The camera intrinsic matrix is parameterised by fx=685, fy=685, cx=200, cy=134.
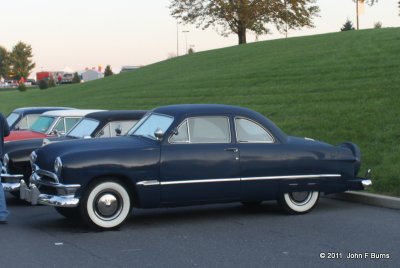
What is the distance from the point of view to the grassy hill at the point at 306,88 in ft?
45.6

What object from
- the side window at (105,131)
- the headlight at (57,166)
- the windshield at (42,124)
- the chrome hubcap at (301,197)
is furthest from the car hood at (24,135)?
the chrome hubcap at (301,197)

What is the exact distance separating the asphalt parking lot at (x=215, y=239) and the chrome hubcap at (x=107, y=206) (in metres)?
0.23

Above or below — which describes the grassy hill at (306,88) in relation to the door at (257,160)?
above

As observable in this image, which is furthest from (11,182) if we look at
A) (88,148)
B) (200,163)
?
(200,163)

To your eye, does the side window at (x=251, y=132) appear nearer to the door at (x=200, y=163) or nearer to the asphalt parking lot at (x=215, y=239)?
the door at (x=200, y=163)

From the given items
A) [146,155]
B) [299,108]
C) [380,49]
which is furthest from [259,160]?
[380,49]

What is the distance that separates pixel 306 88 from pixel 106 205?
1356 cm

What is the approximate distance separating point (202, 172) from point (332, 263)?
246 centimetres

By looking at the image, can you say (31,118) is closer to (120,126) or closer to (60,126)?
(60,126)

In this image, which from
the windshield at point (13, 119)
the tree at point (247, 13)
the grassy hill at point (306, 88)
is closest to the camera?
the grassy hill at point (306, 88)

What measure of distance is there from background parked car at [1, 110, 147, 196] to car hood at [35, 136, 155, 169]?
1.66m

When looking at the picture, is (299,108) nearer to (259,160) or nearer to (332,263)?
(259,160)

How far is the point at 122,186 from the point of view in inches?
330

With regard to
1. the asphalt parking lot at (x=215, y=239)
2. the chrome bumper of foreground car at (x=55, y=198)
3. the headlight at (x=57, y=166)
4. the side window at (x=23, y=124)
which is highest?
the side window at (x=23, y=124)
